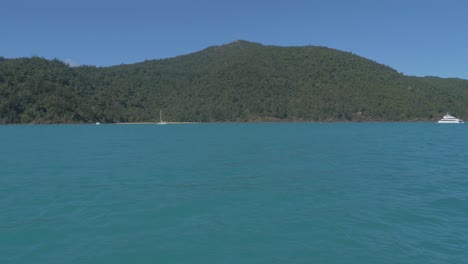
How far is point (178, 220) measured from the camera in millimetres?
16594

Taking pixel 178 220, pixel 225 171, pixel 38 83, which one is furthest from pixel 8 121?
pixel 178 220

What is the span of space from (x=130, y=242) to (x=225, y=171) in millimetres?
16178

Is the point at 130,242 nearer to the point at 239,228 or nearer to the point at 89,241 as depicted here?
the point at 89,241

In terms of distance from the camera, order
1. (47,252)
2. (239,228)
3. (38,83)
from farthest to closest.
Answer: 1. (38,83)
2. (239,228)
3. (47,252)

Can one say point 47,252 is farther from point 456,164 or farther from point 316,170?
point 456,164

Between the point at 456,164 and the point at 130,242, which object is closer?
the point at 130,242

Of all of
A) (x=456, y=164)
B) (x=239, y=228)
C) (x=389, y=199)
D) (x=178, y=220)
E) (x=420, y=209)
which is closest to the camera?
(x=239, y=228)

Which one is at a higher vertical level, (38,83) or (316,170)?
(38,83)

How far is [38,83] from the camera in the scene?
618 feet

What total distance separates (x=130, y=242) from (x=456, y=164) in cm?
2964

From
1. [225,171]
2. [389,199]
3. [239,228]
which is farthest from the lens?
[225,171]

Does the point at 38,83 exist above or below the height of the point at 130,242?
above

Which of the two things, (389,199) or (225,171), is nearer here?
(389,199)

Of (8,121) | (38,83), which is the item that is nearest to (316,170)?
(8,121)
